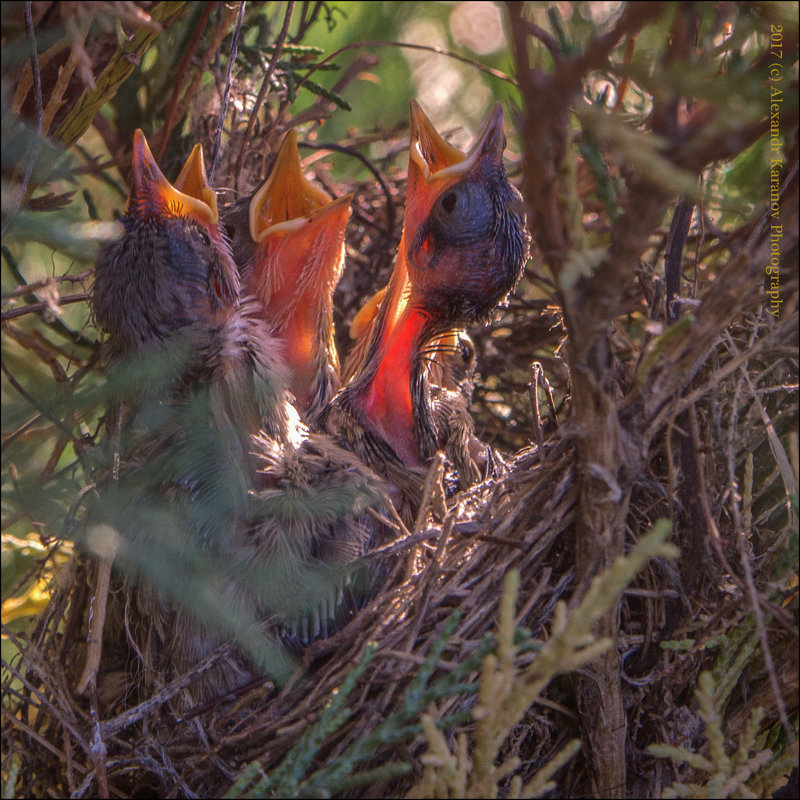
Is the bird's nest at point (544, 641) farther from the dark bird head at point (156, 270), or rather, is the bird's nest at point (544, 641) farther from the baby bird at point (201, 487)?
the dark bird head at point (156, 270)

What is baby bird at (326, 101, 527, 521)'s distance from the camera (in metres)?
1.28

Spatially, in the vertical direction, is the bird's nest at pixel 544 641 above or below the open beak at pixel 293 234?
below

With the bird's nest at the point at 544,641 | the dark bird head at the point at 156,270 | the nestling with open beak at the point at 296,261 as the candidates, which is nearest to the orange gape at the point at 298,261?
the nestling with open beak at the point at 296,261

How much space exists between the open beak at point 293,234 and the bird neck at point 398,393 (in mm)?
163

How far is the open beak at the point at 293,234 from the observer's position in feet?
4.57

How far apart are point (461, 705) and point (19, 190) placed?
74cm

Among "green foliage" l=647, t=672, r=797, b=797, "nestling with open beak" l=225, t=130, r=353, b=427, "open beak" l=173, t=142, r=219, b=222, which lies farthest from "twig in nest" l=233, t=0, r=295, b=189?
"green foliage" l=647, t=672, r=797, b=797

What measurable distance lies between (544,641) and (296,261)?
0.76 m

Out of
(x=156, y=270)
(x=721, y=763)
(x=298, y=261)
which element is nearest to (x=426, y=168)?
(x=298, y=261)

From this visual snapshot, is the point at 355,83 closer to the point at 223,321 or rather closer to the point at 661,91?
the point at 223,321

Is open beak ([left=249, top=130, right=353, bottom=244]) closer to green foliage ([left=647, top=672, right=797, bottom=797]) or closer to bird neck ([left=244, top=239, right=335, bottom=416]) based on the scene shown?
bird neck ([left=244, top=239, right=335, bottom=416])

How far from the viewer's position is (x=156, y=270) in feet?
3.70

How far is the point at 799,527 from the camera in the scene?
2.84 feet

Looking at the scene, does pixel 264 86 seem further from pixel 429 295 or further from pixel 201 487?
pixel 201 487
